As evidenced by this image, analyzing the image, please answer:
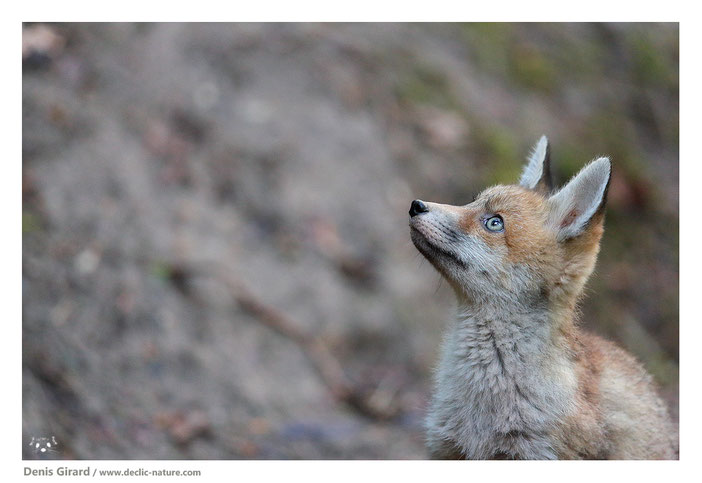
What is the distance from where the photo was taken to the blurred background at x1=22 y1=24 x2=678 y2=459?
8.66 metres

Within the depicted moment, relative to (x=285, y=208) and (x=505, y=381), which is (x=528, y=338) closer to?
(x=505, y=381)

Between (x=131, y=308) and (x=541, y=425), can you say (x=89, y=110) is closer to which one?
(x=131, y=308)

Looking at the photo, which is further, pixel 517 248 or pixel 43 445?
pixel 43 445

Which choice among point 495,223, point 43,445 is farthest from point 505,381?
point 43,445

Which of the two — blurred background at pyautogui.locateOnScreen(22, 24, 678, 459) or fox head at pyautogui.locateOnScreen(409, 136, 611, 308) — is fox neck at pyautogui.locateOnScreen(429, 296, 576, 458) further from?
blurred background at pyautogui.locateOnScreen(22, 24, 678, 459)

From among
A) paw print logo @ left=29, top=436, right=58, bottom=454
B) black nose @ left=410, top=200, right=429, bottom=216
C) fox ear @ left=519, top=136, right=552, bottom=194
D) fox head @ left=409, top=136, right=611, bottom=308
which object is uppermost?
fox ear @ left=519, top=136, right=552, bottom=194

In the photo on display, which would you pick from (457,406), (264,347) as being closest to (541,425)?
(457,406)

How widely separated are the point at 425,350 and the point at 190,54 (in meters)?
5.58

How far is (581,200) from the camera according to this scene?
19.4 ft

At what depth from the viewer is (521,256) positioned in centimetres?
599

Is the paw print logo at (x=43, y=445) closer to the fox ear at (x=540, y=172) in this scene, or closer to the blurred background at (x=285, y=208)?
the blurred background at (x=285, y=208)

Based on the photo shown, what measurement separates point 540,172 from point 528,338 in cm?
151

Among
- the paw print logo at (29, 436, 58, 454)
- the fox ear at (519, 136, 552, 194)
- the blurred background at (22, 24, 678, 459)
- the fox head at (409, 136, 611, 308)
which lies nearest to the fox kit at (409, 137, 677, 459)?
the fox head at (409, 136, 611, 308)

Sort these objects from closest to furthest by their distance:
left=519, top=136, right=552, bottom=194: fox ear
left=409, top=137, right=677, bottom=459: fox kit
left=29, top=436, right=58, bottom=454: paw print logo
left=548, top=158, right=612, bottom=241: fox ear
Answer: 1. left=548, top=158, right=612, bottom=241: fox ear
2. left=409, top=137, right=677, bottom=459: fox kit
3. left=29, top=436, right=58, bottom=454: paw print logo
4. left=519, top=136, right=552, bottom=194: fox ear
